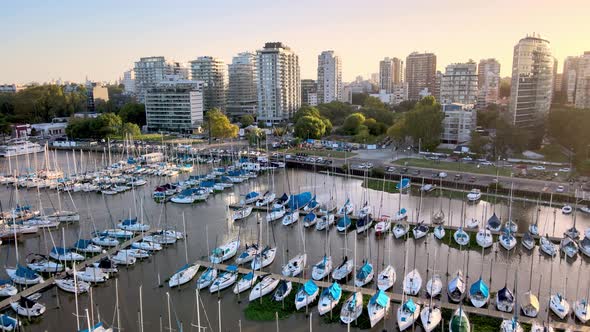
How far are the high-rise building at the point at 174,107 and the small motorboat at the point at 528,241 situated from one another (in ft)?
153

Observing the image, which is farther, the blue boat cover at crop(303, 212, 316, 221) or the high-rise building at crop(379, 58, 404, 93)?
the high-rise building at crop(379, 58, 404, 93)

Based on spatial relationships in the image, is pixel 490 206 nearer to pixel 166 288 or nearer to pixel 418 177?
pixel 418 177

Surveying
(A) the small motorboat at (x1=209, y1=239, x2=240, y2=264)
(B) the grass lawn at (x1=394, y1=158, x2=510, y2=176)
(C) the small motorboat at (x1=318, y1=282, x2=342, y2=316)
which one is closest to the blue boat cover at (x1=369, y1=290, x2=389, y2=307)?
(C) the small motorboat at (x1=318, y1=282, x2=342, y2=316)

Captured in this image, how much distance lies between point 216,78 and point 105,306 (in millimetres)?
67969

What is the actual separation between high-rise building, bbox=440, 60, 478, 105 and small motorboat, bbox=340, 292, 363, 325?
4668 centimetres

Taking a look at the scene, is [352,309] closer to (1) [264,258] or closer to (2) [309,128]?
(1) [264,258]

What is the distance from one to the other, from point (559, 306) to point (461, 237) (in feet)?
20.7

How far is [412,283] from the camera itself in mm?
15469

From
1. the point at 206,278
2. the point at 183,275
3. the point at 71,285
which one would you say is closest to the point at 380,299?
the point at 206,278

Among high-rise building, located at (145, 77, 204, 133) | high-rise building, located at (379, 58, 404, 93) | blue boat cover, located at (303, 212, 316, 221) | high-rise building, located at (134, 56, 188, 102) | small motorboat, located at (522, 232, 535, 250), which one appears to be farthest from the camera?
high-rise building, located at (379, 58, 404, 93)

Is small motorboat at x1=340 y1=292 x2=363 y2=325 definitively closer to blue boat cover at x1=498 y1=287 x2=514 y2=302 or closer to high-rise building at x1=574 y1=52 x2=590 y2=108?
Result: blue boat cover at x1=498 y1=287 x2=514 y2=302

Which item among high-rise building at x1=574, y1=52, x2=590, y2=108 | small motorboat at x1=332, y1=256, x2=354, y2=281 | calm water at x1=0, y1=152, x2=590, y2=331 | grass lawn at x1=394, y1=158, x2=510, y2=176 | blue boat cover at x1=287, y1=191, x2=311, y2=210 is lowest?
calm water at x1=0, y1=152, x2=590, y2=331

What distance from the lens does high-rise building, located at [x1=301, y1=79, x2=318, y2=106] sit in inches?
3627

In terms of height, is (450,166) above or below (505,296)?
above
